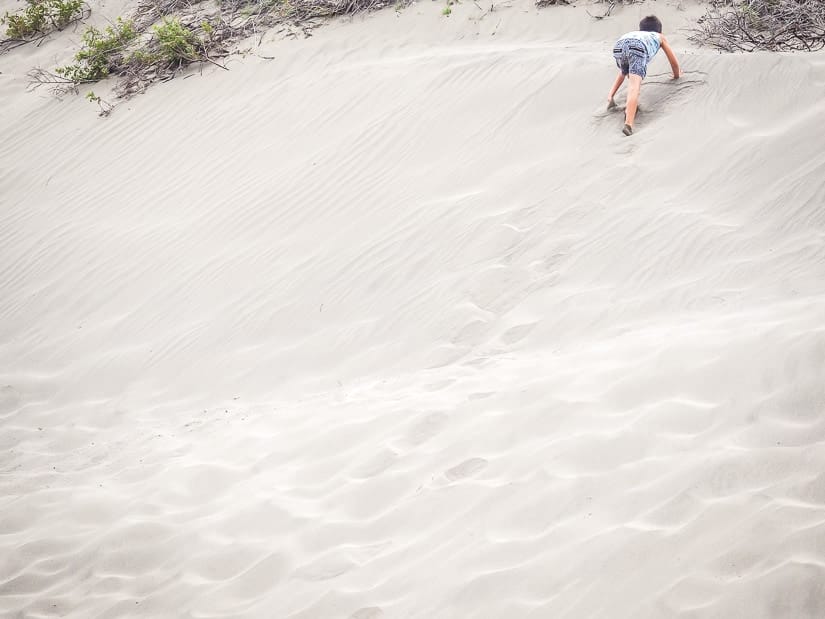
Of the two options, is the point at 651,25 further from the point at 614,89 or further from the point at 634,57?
the point at 614,89

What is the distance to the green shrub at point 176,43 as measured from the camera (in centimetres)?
982

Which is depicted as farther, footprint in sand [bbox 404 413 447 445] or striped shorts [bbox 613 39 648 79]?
striped shorts [bbox 613 39 648 79]

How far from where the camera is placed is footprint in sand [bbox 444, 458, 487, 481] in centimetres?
358

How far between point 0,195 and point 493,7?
6.78 metres

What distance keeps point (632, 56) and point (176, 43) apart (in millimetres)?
6467

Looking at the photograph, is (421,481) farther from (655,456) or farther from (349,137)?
(349,137)

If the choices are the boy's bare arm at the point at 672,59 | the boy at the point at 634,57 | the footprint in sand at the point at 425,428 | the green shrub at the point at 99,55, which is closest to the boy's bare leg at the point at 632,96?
the boy at the point at 634,57

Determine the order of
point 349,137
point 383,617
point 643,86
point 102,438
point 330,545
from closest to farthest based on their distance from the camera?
point 383,617 < point 330,545 < point 102,438 < point 643,86 < point 349,137

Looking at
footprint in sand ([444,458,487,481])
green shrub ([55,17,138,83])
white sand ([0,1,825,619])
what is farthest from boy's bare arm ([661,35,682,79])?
green shrub ([55,17,138,83])

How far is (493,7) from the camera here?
9375mm

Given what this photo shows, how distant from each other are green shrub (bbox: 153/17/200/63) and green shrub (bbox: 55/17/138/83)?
890 millimetres

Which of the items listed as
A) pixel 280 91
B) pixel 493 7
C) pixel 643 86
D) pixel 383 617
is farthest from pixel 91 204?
pixel 383 617

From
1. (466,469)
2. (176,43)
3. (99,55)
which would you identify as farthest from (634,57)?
(99,55)

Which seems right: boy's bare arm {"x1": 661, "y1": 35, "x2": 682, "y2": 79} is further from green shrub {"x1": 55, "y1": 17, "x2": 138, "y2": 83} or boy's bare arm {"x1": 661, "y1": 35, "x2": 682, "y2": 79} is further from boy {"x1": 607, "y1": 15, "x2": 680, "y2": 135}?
green shrub {"x1": 55, "y1": 17, "x2": 138, "y2": 83}
